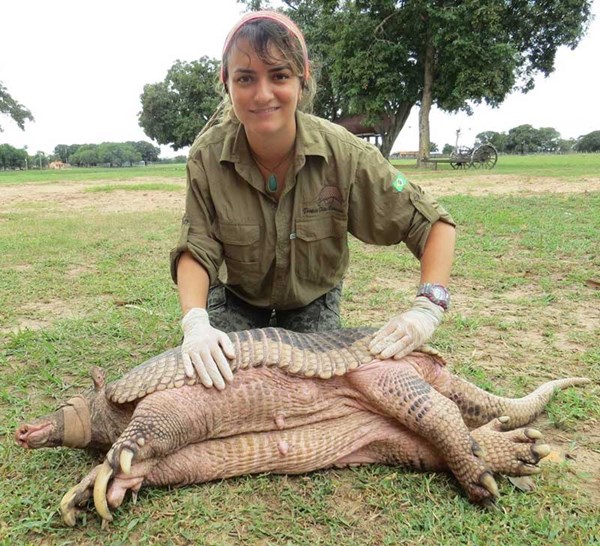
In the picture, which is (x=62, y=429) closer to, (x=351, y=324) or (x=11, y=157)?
(x=351, y=324)

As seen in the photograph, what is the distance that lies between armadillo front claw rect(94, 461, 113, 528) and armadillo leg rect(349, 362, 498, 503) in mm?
993

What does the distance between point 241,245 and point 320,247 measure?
1.42 feet

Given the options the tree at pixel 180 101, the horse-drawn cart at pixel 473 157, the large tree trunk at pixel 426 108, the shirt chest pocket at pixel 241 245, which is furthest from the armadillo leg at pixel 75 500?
the tree at pixel 180 101

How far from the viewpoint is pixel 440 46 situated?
60.2 ft

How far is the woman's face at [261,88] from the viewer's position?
2.24 meters

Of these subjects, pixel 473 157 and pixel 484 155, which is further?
pixel 484 155

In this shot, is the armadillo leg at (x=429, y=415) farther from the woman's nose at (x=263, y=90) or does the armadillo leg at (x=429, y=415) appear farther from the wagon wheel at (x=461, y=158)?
the wagon wheel at (x=461, y=158)

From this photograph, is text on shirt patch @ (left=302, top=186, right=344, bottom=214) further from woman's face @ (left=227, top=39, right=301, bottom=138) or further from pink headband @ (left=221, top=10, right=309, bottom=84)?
pink headband @ (left=221, top=10, right=309, bottom=84)

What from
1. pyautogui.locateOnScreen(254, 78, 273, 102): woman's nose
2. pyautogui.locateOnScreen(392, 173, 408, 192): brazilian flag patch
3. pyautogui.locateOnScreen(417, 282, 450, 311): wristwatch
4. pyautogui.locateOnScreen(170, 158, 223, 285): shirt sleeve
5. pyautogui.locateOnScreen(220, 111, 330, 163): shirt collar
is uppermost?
pyautogui.locateOnScreen(254, 78, 273, 102): woman's nose

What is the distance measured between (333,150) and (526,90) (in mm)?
22936

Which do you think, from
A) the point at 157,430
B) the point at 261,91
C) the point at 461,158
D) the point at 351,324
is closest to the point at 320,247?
the point at 261,91

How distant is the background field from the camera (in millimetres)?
1760

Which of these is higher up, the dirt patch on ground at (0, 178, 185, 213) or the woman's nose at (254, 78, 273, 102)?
the woman's nose at (254, 78, 273, 102)

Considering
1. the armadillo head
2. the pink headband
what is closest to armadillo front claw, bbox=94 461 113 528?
the armadillo head
